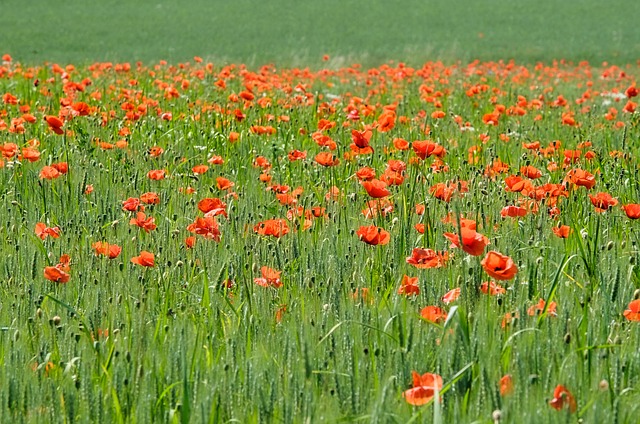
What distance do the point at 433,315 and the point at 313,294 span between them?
0.44m

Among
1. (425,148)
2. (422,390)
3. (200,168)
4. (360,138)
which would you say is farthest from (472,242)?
(200,168)

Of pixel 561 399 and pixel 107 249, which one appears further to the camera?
pixel 107 249

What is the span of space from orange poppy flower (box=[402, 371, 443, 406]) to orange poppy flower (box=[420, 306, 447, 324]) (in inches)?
17.2

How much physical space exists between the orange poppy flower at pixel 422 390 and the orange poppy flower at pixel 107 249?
1.20 m

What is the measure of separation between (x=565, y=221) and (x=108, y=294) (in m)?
1.71

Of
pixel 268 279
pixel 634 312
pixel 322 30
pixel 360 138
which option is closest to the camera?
pixel 634 312

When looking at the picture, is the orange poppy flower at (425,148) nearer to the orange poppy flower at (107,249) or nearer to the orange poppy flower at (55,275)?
the orange poppy flower at (107,249)

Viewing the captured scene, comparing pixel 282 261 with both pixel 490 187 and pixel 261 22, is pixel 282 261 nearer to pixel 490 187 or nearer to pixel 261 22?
pixel 490 187

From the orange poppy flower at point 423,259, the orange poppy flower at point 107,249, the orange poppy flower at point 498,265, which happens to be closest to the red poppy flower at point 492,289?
the orange poppy flower at point 423,259

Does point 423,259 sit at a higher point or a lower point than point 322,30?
higher

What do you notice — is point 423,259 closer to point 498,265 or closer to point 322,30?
point 498,265

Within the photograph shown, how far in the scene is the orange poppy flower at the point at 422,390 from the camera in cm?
174

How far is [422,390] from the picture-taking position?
1.76 m

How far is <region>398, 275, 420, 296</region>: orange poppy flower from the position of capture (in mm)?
2475
